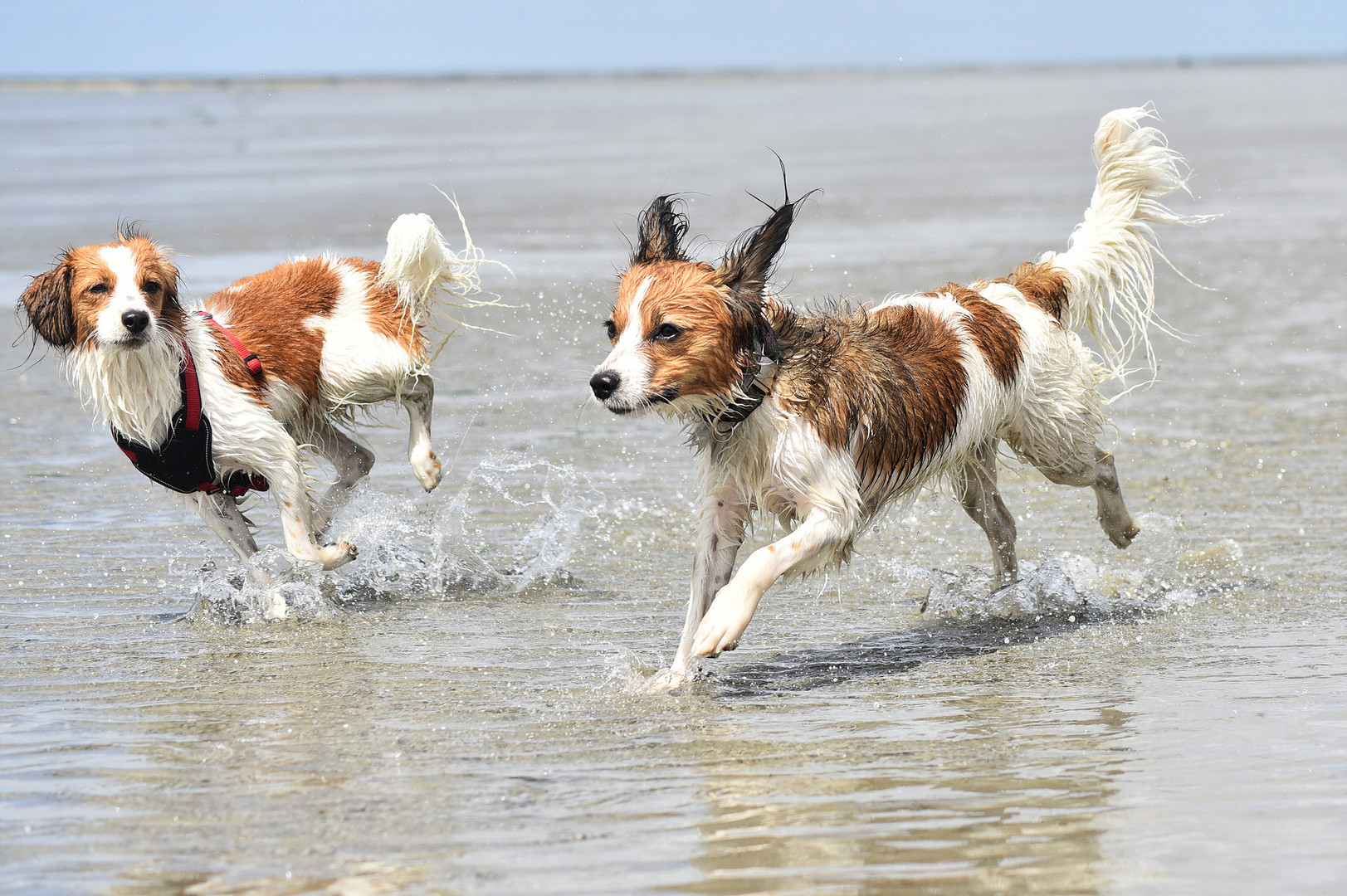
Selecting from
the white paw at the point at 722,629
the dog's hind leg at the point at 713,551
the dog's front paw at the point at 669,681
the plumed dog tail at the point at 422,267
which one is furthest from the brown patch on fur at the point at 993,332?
the plumed dog tail at the point at 422,267

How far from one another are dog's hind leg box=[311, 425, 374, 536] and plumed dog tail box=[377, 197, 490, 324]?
66 cm

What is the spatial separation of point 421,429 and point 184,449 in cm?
121

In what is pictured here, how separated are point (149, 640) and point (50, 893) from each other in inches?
87.8

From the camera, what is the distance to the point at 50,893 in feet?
11.6

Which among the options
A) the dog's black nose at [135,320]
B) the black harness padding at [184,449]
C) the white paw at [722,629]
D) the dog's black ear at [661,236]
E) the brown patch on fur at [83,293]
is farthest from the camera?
the black harness padding at [184,449]

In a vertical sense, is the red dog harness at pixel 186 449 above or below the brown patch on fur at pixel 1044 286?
below

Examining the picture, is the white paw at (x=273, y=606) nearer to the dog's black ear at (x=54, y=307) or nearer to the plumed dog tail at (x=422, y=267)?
the dog's black ear at (x=54, y=307)

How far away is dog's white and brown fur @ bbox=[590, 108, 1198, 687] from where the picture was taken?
474 cm

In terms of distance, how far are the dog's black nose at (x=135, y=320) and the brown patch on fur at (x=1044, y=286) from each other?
127 inches

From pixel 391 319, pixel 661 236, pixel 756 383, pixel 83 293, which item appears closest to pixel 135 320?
pixel 83 293

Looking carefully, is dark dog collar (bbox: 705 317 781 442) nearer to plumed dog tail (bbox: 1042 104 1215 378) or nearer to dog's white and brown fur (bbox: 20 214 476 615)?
plumed dog tail (bbox: 1042 104 1215 378)

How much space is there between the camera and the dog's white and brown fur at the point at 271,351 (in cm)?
567

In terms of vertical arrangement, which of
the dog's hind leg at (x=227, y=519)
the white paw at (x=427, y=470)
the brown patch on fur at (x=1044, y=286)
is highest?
the brown patch on fur at (x=1044, y=286)

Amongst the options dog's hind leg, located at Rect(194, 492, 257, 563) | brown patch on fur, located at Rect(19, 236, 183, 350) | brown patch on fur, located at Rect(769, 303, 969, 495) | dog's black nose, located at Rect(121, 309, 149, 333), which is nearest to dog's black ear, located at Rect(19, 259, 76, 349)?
brown patch on fur, located at Rect(19, 236, 183, 350)
